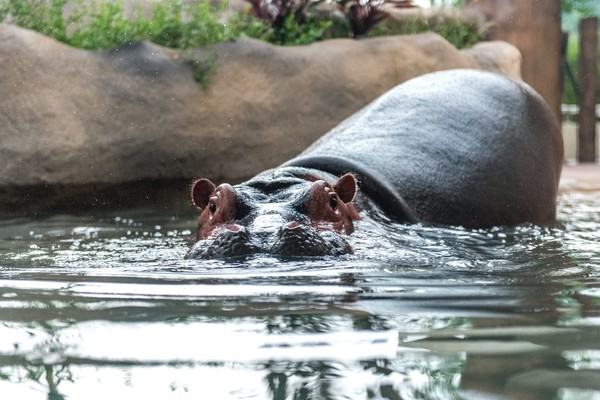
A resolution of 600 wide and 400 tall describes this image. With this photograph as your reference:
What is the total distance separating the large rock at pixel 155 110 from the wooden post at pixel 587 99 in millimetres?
3894

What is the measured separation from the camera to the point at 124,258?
10.8ft

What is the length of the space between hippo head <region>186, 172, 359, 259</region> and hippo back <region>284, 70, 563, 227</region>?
1.70ft

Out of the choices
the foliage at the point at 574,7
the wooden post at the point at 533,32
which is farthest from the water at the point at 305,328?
the foliage at the point at 574,7

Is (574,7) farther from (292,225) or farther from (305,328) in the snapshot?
(305,328)

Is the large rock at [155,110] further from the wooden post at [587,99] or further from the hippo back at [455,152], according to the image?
the wooden post at [587,99]

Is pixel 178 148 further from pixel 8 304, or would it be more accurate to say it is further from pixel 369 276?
pixel 8 304

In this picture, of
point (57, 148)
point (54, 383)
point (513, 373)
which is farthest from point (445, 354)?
point (57, 148)

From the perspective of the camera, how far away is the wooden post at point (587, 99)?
413 inches

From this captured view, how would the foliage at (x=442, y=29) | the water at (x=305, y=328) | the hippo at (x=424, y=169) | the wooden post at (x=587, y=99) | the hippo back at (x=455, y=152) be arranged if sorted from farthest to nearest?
the wooden post at (x=587, y=99) < the foliage at (x=442, y=29) < the hippo back at (x=455, y=152) < the hippo at (x=424, y=169) < the water at (x=305, y=328)

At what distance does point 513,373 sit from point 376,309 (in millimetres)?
543

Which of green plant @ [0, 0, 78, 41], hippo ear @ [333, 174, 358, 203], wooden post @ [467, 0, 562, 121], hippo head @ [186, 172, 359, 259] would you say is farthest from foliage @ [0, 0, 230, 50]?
wooden post @ [467, 0, 562, 121]

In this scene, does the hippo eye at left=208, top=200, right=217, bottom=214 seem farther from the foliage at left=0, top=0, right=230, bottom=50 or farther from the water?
the foliage at left=0, top=0, right=230, bottom=50

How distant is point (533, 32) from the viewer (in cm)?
980

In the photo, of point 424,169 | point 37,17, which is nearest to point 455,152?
point 424,169
